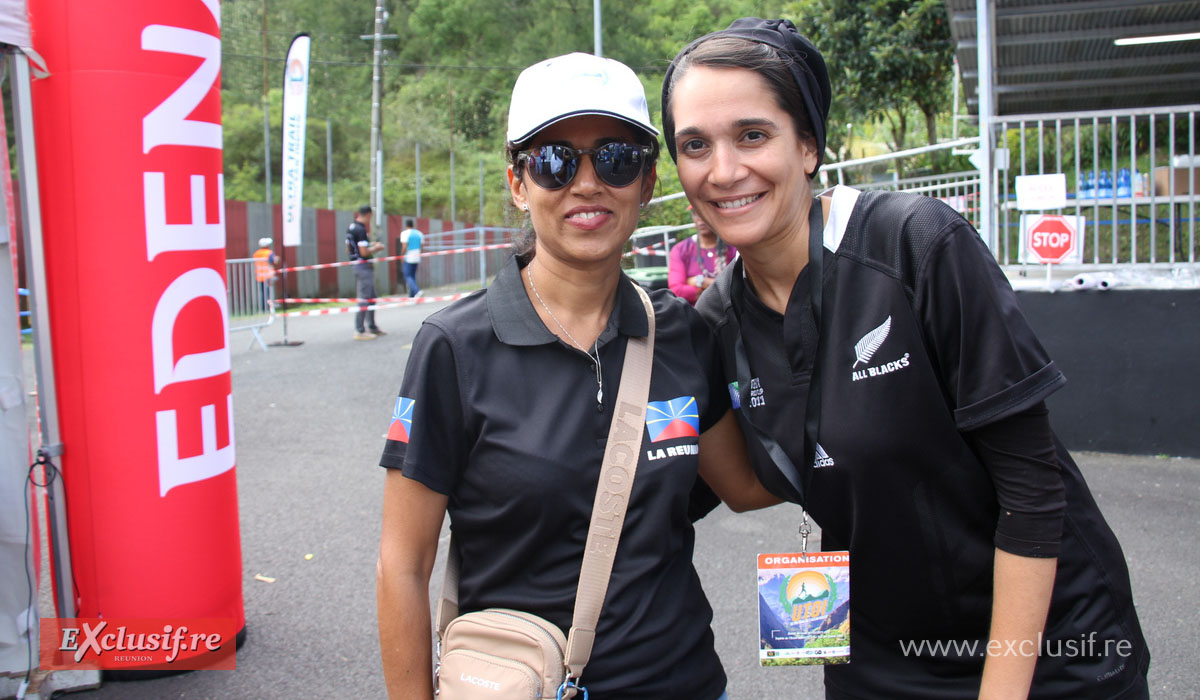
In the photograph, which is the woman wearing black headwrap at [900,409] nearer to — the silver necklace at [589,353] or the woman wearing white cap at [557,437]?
the woman wearing white cap at [557,437]

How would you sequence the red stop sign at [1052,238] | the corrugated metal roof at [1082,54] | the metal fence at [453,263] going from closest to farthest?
the red stop sign at [1052,238], the corrugated metal roof at [1082,54], the metal fence at [453,263]

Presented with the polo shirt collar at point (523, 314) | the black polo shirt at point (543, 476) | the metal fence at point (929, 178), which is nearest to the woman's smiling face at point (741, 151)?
the polo shirt collar at point (523, 314)

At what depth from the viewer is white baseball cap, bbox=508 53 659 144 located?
1.72 meters

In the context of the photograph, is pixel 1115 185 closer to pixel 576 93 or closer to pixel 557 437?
pixel 576 93

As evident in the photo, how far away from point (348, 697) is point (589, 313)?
235 centimetres

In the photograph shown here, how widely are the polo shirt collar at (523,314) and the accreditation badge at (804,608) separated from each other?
543 mm

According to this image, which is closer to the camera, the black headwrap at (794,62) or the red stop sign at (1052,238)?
the black headwrap at (794,62)

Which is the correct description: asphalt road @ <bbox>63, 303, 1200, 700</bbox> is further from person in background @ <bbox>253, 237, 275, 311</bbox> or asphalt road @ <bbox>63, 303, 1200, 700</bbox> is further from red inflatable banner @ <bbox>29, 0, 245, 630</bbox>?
person in background @ <bbox>253, 237, 275, 311</bbox>

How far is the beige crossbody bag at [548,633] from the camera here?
5.19 feet

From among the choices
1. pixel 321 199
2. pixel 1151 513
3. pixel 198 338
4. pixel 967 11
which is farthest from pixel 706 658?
pixel 321 199

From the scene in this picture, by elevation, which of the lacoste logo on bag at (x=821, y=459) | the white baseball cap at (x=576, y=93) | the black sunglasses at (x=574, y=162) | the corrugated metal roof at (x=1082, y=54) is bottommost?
the lacoste logo on bag at (x=821, y=459)

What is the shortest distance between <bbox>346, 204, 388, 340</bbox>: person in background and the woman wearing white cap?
1200cm

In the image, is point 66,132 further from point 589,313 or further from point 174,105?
point 589,313

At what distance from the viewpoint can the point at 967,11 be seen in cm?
832
